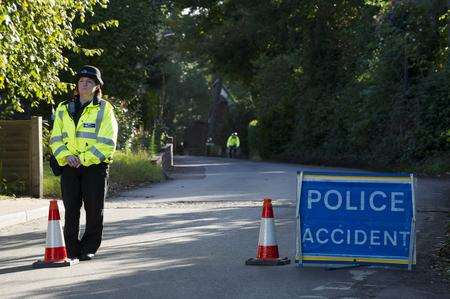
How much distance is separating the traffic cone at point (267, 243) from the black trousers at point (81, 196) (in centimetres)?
173

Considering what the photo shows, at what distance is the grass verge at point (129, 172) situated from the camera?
20.9 meters

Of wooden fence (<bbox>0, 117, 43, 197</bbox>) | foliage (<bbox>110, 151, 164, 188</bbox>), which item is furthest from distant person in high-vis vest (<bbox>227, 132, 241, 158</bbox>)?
wooden fence (<bbox>0, 117, 43, 197</bbox>)

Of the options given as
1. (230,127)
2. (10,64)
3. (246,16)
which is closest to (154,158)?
(10,64)

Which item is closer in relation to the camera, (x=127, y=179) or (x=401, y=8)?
(x=127, y=179)

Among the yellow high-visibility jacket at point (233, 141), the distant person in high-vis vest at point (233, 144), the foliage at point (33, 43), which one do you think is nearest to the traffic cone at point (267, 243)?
the foliage at point (33, 43)

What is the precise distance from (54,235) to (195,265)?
1473 millimetres

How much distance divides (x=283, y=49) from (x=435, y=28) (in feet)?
50.6

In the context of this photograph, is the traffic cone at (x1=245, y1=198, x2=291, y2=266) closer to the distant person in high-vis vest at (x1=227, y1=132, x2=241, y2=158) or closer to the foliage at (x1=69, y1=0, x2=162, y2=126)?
the foliage at (x1=69, y1=0, x2=162, y2=126)

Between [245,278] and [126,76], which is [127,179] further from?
[245,278]

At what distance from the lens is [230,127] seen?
6181 centimetres

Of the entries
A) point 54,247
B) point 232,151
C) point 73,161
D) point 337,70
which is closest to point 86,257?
point 54,247

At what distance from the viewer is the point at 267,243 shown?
893 centimetres

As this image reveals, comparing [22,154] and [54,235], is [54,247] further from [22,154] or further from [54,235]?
[22,154]

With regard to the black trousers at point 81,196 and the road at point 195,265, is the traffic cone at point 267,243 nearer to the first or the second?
the road at point 195,265
